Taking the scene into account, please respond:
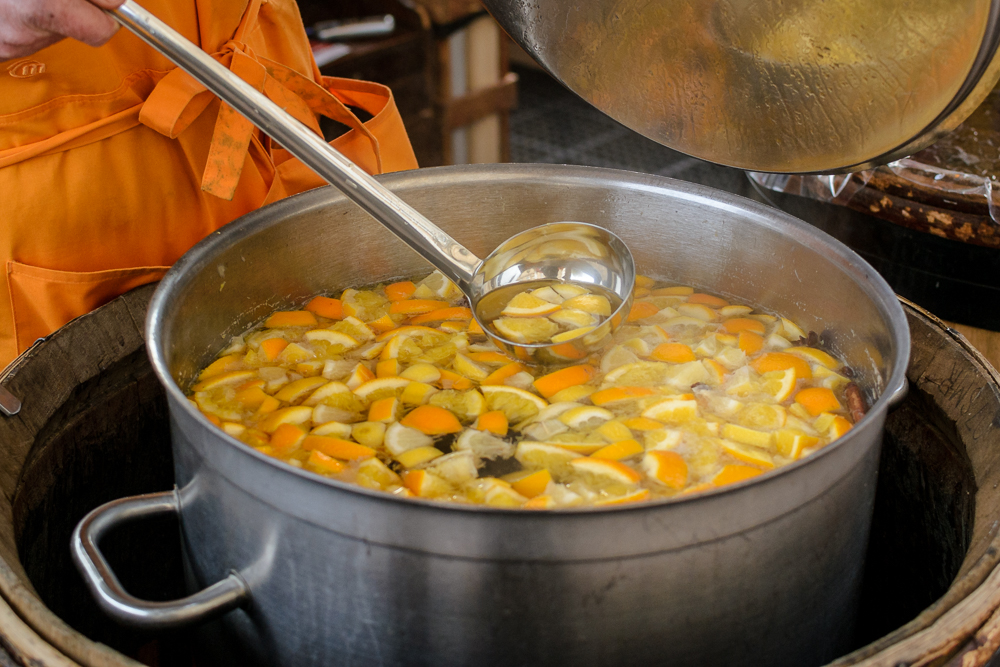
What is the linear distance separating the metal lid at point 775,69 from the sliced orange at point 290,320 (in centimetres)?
56

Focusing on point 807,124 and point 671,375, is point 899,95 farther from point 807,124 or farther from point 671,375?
point 671,375

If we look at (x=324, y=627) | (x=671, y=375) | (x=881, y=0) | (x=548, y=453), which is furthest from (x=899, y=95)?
(x=324, y=627)

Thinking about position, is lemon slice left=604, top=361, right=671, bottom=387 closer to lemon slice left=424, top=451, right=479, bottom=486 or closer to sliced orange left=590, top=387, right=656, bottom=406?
sliced orange left=590, top=387, right=656, bottom=406

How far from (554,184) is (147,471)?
0.80 metres

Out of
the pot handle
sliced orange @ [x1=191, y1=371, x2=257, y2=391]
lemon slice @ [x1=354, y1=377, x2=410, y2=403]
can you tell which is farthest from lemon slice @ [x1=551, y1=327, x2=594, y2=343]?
the pot handle

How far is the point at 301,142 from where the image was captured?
1.10 metres

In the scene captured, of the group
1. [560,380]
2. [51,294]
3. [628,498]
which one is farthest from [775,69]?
[51,294]

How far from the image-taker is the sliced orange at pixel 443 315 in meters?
1.48

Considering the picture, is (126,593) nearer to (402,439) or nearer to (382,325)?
(402,439)

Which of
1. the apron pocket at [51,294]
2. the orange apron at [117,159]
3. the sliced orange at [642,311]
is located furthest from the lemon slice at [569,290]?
Answer: the apron pocket at [51,294]

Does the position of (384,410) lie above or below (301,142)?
below

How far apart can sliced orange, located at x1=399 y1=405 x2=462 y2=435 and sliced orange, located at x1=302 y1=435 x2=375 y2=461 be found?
8 cm

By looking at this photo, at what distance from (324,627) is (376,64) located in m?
2.38

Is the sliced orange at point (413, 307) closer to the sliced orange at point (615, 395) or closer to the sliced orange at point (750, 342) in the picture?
the sliced orange at point (615, 395)
